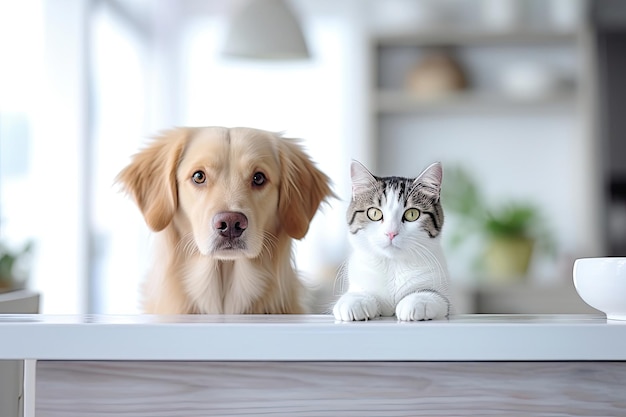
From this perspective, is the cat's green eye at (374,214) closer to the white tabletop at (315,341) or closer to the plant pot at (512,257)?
the white tabletop at (315,341)

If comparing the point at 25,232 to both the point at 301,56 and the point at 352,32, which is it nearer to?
the point at 301,56

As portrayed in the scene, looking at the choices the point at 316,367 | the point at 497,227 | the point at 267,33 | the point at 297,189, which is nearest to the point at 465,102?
the point at 497,227

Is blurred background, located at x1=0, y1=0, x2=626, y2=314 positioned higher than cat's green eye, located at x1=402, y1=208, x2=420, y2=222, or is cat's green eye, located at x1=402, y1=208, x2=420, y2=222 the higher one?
blurred background, located at x1=0, y1=0, x2=626, y2=314

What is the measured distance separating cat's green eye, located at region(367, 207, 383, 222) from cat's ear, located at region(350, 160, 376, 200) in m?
0.03

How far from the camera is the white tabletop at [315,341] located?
0.77 meters

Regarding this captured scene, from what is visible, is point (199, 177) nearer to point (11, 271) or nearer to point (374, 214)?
point (374, 214)

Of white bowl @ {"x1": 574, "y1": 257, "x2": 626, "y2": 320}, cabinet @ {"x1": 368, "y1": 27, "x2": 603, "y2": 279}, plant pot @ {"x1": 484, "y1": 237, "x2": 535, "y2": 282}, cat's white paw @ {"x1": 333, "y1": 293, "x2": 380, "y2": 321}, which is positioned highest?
cabinet @ {"x1": 368, "y1": 27, "x2": 603, "y2": 279}

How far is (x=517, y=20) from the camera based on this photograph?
4.72 m

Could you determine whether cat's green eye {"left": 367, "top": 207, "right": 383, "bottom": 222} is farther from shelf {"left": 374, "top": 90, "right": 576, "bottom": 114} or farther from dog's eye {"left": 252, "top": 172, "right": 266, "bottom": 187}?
shelf {"left": 374, "top": 90, "right": 576, "bottom": 114}

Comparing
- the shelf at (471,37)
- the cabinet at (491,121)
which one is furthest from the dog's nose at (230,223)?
the shelf at (471,37)

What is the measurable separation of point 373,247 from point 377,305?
65 mm

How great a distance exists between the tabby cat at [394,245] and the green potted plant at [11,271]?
4.66 feet

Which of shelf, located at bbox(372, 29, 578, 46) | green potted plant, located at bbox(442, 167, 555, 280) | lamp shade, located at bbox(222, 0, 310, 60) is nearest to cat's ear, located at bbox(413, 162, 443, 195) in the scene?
lamp shade, located at bbox(222, 0, 310, 60)

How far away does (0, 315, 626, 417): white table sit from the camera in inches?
30.2
